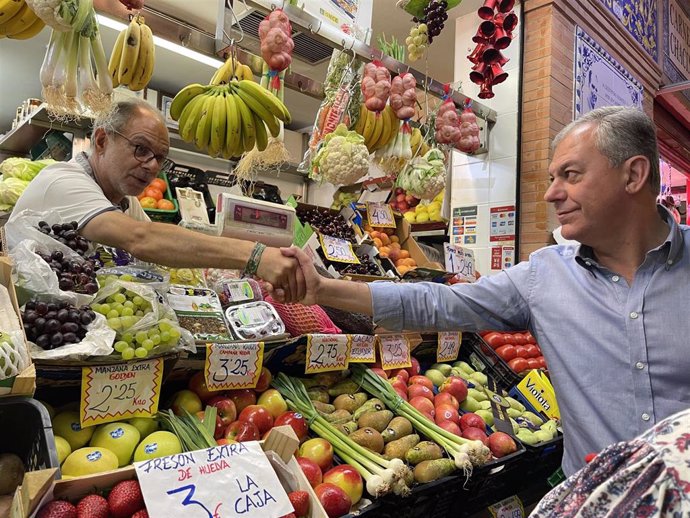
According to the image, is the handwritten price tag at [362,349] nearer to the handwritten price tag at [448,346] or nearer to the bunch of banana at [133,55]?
the handwritten price tag at [448,346]

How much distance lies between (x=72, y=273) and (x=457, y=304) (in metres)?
1.28

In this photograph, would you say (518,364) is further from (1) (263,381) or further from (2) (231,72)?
(2) (231,72)

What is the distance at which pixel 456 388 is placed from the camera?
2.43m

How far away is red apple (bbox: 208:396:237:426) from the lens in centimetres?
173

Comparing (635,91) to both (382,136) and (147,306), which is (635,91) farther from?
(147,306)

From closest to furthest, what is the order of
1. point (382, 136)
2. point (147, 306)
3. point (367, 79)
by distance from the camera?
point (147, 306)
point (367, 79)
point (382, 136)

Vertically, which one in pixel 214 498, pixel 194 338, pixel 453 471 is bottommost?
pixel 453 471

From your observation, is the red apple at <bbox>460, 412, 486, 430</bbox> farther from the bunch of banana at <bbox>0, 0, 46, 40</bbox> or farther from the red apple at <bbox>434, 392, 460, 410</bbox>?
the bunch of banana at <bbox>0, 0, 46, 40</bbox>

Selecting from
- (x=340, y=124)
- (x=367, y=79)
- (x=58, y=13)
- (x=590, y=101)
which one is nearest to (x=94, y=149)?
(x=58, y=13)

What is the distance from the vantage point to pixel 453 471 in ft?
6.08

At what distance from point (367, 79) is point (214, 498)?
2.76m

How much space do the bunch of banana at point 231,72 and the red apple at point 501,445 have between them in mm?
2112

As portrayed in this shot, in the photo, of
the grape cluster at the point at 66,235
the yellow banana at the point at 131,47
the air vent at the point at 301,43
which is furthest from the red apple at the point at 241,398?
the air vent at the point at 301,43

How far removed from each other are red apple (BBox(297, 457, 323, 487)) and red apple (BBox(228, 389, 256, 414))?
34 centimetres
